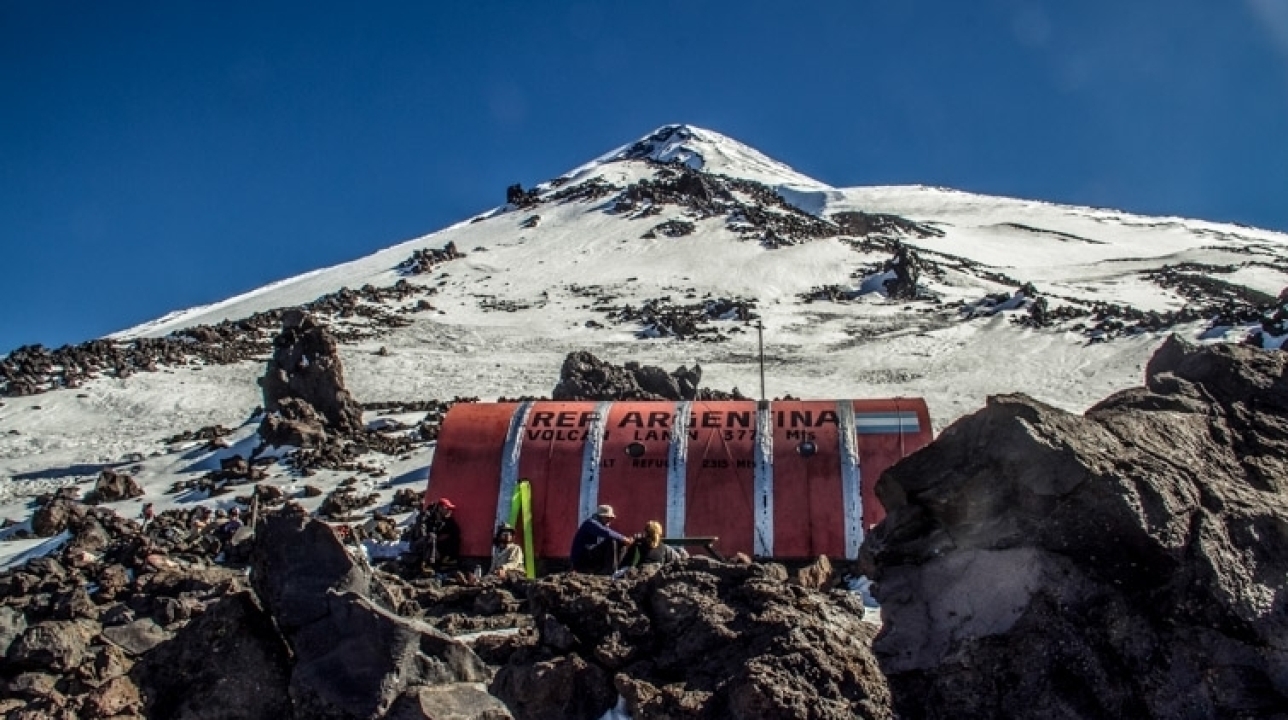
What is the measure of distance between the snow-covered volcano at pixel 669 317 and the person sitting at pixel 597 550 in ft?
29.2

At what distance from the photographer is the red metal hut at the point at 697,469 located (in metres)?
12.2

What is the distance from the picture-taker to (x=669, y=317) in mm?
41656

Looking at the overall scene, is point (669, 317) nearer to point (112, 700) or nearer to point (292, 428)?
point (292, 428)

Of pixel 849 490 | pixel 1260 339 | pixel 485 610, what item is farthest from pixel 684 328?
pixel 485 610

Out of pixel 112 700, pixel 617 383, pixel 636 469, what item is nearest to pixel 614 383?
pixel 617 383

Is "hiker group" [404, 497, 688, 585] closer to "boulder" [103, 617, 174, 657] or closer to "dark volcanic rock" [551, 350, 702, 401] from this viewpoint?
"boulder" [103, 617, 174, 657]

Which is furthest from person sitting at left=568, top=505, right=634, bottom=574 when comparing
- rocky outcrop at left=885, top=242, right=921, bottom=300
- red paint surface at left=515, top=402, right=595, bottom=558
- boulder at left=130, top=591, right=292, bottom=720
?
rocky outcrop at left=885, top=242, right=921, bottom=300

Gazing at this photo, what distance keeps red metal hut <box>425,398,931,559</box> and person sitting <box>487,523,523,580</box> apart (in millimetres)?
1416

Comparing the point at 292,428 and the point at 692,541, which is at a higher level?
the point at 292,428

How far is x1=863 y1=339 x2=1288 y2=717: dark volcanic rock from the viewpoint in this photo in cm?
399

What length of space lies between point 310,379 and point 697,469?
13.7 meters

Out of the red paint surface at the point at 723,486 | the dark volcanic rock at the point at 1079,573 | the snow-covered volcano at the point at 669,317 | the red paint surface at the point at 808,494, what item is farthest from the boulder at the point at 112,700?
the snow-covered volcano at the point at 669,317

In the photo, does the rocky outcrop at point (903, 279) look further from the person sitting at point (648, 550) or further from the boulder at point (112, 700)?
the boulder at point (112, 700)

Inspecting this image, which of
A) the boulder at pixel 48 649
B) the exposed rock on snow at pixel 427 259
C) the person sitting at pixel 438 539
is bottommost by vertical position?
the person sitting at pixel 438 539
